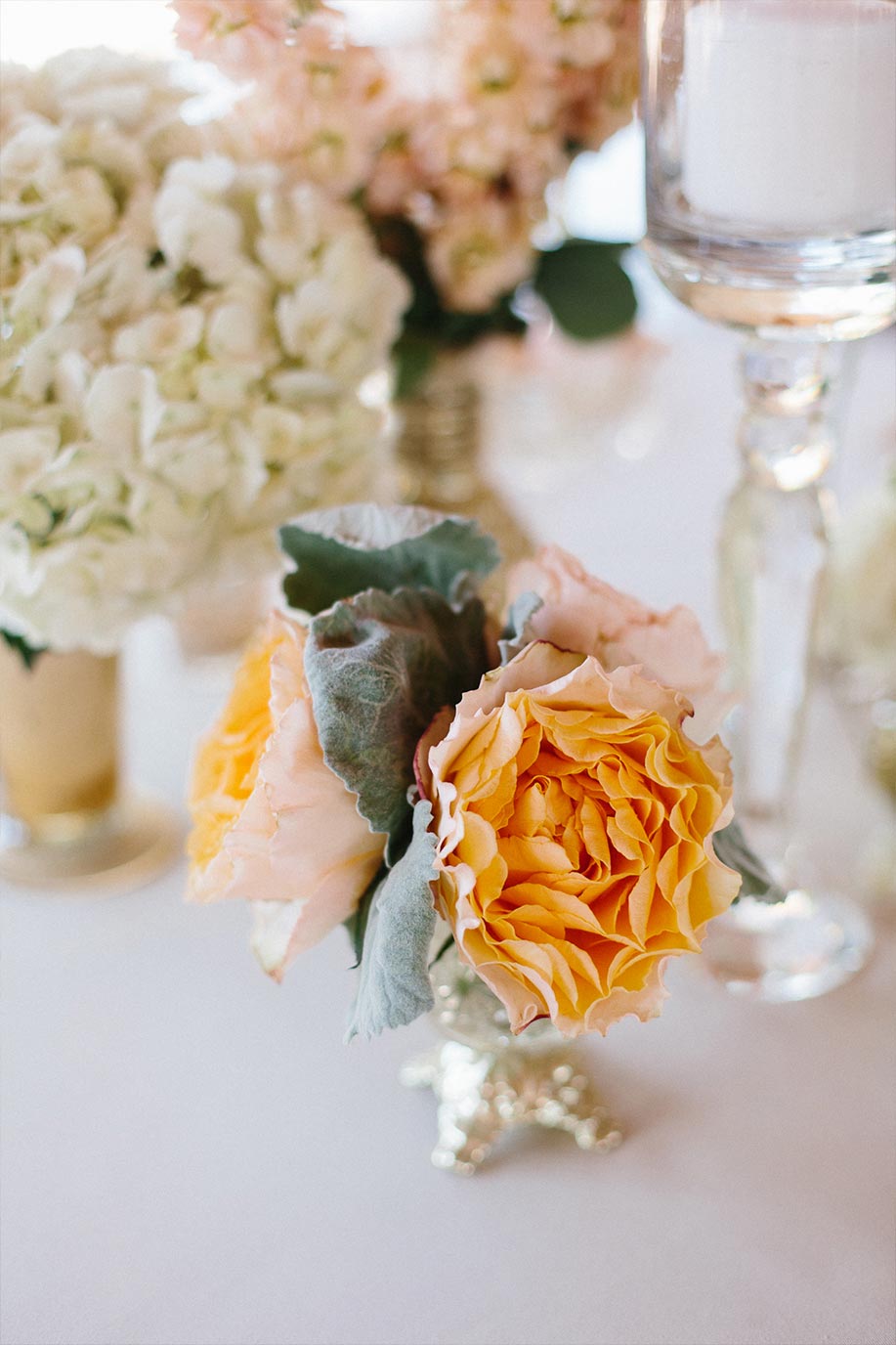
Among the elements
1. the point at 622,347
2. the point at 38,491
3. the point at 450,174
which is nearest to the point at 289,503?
the point at 38,491

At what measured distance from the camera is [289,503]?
0.56m

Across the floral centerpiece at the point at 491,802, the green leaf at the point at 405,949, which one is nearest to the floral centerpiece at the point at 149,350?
the floral centerpiece at the point at 491,802

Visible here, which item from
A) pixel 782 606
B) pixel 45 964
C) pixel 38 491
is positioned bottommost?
pixel 45 964

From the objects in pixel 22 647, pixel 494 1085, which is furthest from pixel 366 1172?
pixel 22 647

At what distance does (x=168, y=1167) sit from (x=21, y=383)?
0.32m

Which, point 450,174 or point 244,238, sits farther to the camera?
point 450,174

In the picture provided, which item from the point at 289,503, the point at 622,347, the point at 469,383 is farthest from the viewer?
the point at 622,347

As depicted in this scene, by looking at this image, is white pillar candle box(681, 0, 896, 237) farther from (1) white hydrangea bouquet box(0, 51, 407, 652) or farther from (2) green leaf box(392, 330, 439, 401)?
(2) green leaf box(392, 330, 439, 401)

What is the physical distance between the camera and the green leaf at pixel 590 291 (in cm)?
74

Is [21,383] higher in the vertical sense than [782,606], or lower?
higher

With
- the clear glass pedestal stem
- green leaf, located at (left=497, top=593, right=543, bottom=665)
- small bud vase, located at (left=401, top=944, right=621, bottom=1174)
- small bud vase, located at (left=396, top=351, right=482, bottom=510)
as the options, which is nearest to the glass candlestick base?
the clear glass pedestal stem

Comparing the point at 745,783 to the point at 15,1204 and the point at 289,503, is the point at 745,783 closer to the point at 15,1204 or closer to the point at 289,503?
the point at 289,503

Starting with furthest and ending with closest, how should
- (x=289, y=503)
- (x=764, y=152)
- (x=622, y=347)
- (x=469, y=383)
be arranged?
(x=622, y=347) → (x=469, y=383) → (x=289, y=503) → (x=764, y=152)

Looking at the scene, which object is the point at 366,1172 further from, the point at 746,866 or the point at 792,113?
the point at 792,113
